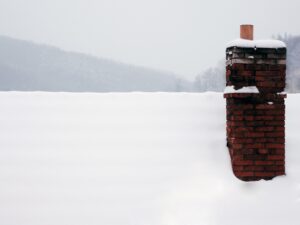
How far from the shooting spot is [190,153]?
4223mm

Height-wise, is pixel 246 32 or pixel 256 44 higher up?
pixel 246 32

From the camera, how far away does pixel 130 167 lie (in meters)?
4.07

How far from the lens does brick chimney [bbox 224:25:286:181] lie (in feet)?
13.0

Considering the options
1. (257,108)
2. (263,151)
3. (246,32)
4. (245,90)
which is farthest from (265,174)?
(246,32)

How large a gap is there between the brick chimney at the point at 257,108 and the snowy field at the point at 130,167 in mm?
175

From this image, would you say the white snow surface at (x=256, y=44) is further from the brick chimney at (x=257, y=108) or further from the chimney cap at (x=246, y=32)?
the chimney cap at (x=246, y=32)

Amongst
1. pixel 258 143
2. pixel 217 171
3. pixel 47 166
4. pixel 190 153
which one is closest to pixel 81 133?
pixel 47 166

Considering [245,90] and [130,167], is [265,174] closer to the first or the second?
[245,90]

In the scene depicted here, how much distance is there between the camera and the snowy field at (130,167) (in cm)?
366

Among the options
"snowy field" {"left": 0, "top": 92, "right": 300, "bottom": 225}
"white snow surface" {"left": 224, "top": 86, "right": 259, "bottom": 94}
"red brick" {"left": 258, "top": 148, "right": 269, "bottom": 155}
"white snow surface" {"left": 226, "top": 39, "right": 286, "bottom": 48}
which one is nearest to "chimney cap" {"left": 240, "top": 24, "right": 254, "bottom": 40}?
"white snow surface" {"left": 226, "top": 39, "right": 286, "bottom": 48}

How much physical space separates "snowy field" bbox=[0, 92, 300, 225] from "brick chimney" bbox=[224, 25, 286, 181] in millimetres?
175

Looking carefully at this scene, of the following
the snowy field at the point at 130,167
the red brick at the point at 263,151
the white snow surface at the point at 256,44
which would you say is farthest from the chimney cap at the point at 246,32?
the red brick at the point at 263,151

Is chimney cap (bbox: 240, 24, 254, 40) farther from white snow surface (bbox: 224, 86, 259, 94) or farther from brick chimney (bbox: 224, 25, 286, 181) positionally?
white snow surface (bbox: 224, 86, 259, 94)

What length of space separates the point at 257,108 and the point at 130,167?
1490mm
